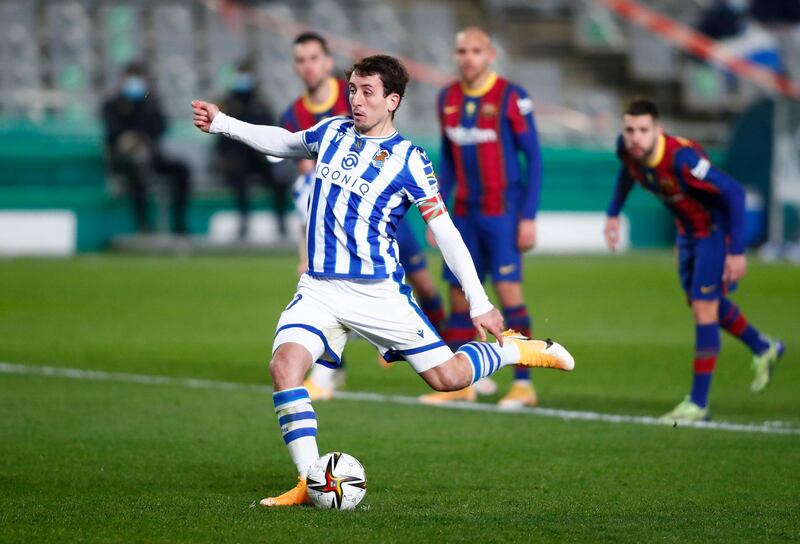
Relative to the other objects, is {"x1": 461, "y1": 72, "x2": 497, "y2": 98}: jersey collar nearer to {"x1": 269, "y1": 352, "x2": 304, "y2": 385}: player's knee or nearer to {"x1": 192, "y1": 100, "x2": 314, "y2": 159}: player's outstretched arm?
{"x1": 192, "y1": 100, "x2": 314, "y2": 159}: player's outstretched arm

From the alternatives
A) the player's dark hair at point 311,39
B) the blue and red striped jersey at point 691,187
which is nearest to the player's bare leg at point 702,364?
the blue and red striped jersey at point 691,187

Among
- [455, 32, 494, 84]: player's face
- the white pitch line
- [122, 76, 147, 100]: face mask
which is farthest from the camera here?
[122, 76, 147, 100]: face mask

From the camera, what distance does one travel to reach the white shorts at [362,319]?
233 inches

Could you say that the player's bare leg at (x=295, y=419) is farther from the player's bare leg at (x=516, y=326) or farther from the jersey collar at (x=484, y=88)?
the jersey collar at (x=484, y=88)

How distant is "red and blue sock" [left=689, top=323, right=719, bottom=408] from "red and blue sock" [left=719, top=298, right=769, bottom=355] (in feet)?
1.35

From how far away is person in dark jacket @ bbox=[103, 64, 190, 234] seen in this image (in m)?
19.2

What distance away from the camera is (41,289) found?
15477 millimetres

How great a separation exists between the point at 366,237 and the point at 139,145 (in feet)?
45.5

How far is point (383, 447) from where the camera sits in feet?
23.6

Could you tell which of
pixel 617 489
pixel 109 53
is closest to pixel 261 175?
pixel 109 53

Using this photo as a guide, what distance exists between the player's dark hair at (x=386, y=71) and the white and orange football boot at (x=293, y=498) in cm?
169

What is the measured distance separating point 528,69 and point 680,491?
65.4ft

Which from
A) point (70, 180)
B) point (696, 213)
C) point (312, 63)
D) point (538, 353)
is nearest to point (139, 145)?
point (70, 180)

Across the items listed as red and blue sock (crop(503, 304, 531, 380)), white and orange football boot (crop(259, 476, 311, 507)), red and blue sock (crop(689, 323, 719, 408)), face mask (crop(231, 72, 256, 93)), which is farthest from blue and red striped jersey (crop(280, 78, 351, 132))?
face mask (crop(231, 72, 256, 93))
